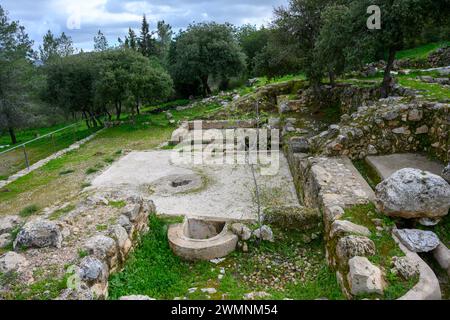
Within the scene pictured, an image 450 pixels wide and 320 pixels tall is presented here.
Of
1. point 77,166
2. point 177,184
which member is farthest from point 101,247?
point 77,166

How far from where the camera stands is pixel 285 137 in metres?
13.3

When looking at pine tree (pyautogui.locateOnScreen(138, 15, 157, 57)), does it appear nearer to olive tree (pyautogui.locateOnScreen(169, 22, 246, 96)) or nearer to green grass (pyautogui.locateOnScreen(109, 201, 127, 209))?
olive tree (pyautogui.locateOnScreen(169, 22, 246, 96))

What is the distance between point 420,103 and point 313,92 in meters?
9.24

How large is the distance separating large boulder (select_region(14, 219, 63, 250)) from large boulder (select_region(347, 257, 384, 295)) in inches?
175

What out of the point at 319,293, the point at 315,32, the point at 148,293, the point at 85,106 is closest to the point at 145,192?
the point at 148,293

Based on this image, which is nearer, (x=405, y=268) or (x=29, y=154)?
(x=405, y=268)

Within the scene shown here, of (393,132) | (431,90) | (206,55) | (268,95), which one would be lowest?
(393,132)

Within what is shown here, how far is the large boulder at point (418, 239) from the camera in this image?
17.0ft

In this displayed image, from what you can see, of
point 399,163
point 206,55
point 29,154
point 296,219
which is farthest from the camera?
point 206,55

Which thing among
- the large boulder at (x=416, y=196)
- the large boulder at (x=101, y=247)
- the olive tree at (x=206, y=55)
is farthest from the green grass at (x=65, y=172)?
the olive tree at (x=206, y=55)

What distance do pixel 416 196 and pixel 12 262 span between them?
6285 millimetres

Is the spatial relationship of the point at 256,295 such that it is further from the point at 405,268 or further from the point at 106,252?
the point at 106,252

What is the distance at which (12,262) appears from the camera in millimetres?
4824

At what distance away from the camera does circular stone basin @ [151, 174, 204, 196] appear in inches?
405
